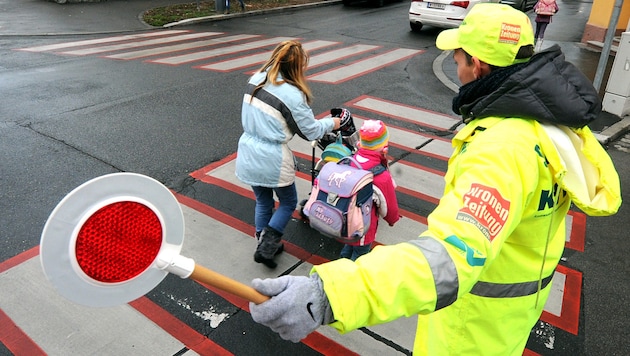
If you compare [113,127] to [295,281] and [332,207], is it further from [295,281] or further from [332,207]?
[295,281]

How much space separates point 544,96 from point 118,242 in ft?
4.66

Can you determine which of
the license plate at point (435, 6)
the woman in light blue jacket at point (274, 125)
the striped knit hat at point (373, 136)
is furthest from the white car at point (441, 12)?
the woman in light blue jacket at point (274, 125)

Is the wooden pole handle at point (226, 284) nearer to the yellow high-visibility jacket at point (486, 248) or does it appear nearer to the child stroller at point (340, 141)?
the yellow high-visibility jacket at point (486, 248)

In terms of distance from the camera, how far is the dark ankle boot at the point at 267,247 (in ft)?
12.5

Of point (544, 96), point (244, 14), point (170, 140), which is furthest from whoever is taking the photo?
point (244, 14)

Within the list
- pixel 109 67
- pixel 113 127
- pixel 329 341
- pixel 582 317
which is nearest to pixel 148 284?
pixel 329 341

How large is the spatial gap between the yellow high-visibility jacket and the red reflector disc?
47 centimetres

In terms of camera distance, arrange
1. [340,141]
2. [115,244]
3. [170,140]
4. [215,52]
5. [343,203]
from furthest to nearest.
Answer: [215,52] < [170,140] < [340,141] < [343,203] < [115,244]

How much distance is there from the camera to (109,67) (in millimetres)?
9797

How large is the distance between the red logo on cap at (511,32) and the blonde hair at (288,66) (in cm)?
203

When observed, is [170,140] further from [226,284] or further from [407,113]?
[226,284]

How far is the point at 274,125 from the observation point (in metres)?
3.55

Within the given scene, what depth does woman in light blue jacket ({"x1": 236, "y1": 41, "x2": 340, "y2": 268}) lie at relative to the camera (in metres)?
3.49

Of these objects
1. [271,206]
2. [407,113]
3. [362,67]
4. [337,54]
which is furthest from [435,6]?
[271,206]
